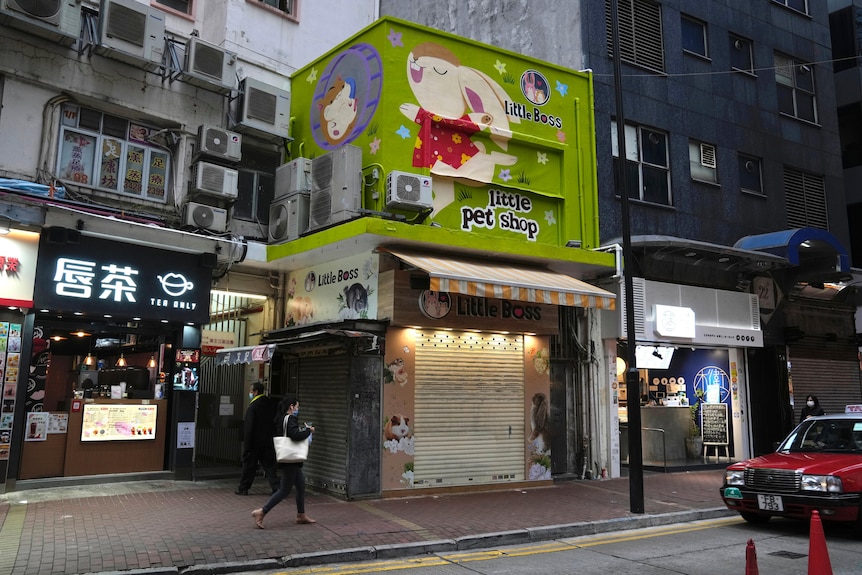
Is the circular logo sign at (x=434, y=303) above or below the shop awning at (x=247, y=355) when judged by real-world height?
above

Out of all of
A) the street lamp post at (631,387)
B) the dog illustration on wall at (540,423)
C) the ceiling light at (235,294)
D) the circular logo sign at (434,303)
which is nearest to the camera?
the street lamp post at (631,387)

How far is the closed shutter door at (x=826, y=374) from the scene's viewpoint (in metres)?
17.7

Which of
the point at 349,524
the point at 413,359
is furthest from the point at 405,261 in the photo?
the point at 349,524

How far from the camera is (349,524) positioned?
8.81 metres

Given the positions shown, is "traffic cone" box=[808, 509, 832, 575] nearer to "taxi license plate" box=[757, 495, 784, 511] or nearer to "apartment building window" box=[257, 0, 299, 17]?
"taxi license plate" box=[757, 495, 784, 511]

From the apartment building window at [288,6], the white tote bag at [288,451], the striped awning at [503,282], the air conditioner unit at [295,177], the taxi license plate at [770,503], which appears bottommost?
the taxi license plate at [770,503]

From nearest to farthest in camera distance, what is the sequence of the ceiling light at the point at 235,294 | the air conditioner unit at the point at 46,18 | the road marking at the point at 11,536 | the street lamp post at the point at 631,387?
the road marking at the point at 11,536 < the street lamp post at the point at 631,387 < the air conditioner unit at the point at 46,18 < the ceiling light at the point at 235,294

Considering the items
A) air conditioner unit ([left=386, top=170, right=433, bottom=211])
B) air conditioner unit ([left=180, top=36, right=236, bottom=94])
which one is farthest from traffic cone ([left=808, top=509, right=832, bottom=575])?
air conditioner unit ([left=180, top=36, right=236, bottom=94])

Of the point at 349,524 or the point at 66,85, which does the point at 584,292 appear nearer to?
A: the point at 349,524

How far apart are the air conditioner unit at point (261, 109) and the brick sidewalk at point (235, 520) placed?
6.75m

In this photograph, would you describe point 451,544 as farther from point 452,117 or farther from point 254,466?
point 452,117

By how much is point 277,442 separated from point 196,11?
9.78 m

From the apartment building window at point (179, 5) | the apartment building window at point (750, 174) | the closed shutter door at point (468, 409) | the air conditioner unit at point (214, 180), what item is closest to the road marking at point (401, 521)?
the closed shutter door at point (468, 409)

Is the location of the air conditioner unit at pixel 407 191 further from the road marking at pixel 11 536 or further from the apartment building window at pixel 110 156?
the road marking at pixel 11 536
